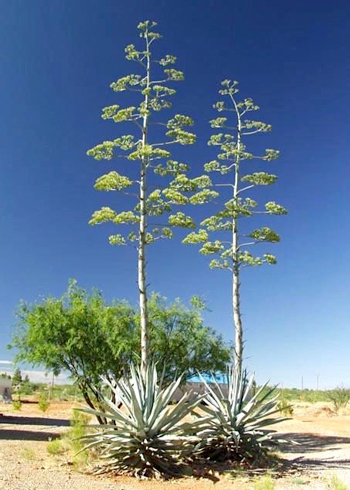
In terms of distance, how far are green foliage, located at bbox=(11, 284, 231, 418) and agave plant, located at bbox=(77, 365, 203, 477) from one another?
5.09 m

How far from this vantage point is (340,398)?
31.2m

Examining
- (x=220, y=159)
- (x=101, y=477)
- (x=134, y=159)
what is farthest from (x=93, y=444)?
(x=220, y=159)

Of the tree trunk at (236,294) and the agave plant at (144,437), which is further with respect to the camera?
the tree trunk at (236,294)

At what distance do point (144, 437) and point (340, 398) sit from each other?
25.4 m

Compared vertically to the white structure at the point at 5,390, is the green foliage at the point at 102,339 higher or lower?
higher

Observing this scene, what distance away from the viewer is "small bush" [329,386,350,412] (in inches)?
1188

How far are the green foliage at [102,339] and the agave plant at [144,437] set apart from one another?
509 centimetres

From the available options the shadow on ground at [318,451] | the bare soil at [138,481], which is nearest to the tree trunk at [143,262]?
the bare soil at [138,481]

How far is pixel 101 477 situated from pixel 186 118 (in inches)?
345

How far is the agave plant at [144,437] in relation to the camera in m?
8.39

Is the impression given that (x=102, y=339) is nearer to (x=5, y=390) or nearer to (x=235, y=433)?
(x=235, y=433)

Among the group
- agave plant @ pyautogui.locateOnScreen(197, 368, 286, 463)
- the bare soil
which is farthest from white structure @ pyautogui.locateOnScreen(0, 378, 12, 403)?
agave plant @ pyautogui.locateOnScreen(197, 368, 286, 463)

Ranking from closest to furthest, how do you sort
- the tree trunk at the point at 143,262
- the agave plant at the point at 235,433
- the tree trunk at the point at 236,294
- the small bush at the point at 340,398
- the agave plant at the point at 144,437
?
1. the agave plant at the point at 144,437
2. the agave plant at the point at 235,433
3. the tree trunk at the point at 143,262
4. the tree trunk at the point at 236,294
5. the small bush at the point at 340,398

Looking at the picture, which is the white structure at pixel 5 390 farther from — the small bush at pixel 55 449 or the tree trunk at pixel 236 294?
the small bush at pixel 55 449
